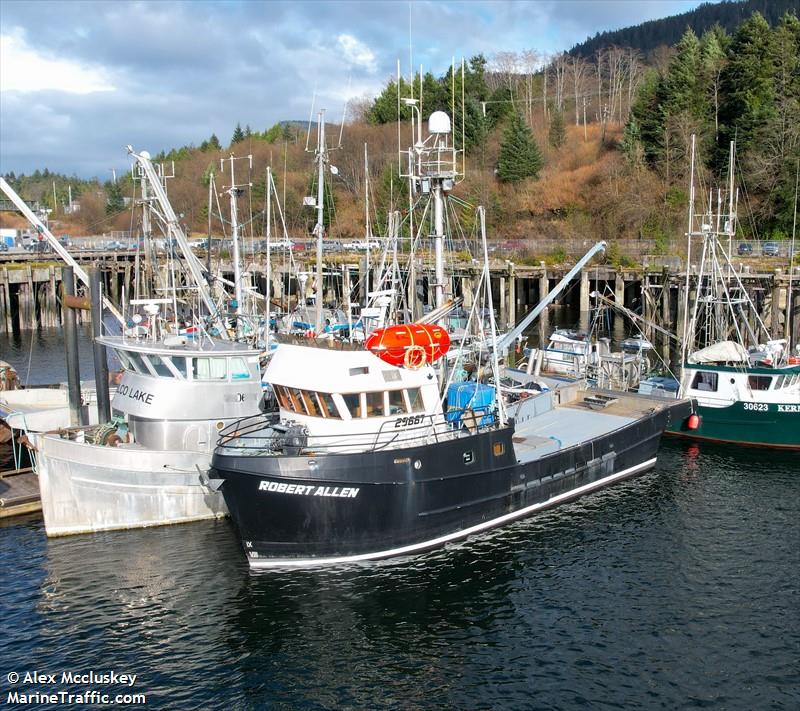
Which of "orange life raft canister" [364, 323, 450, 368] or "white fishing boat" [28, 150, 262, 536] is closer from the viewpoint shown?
"orange life raft canister" [364, 323, 450, 368]

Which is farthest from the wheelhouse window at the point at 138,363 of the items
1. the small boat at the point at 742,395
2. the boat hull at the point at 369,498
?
the small boat at the point at 742,395

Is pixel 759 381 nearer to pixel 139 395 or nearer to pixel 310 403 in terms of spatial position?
pixel 310 403

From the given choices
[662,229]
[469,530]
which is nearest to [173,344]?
[469,530]

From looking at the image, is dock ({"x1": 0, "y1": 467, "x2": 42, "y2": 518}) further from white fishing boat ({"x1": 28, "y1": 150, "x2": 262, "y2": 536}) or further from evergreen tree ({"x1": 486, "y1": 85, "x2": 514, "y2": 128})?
evergreen tree ({"x1": 486, "y1": 85, "x2": 514, "y2": 128})

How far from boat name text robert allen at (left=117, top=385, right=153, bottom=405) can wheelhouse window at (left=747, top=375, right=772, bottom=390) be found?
919 inches

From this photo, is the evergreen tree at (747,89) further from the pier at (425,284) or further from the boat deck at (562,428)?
the boat deck at (562,428)

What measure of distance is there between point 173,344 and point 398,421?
8579 millimetres

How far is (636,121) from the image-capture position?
281ft

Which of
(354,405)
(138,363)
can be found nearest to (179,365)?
(138,363)

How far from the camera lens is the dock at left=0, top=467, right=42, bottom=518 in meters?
25.5

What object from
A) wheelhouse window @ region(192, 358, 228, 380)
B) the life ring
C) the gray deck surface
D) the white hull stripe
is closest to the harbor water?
the white hull stripe

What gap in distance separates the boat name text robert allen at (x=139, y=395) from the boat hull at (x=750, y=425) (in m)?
21.3

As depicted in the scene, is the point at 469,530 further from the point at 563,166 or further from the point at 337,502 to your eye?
the point at 563,166

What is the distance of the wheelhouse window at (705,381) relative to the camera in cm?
3309
